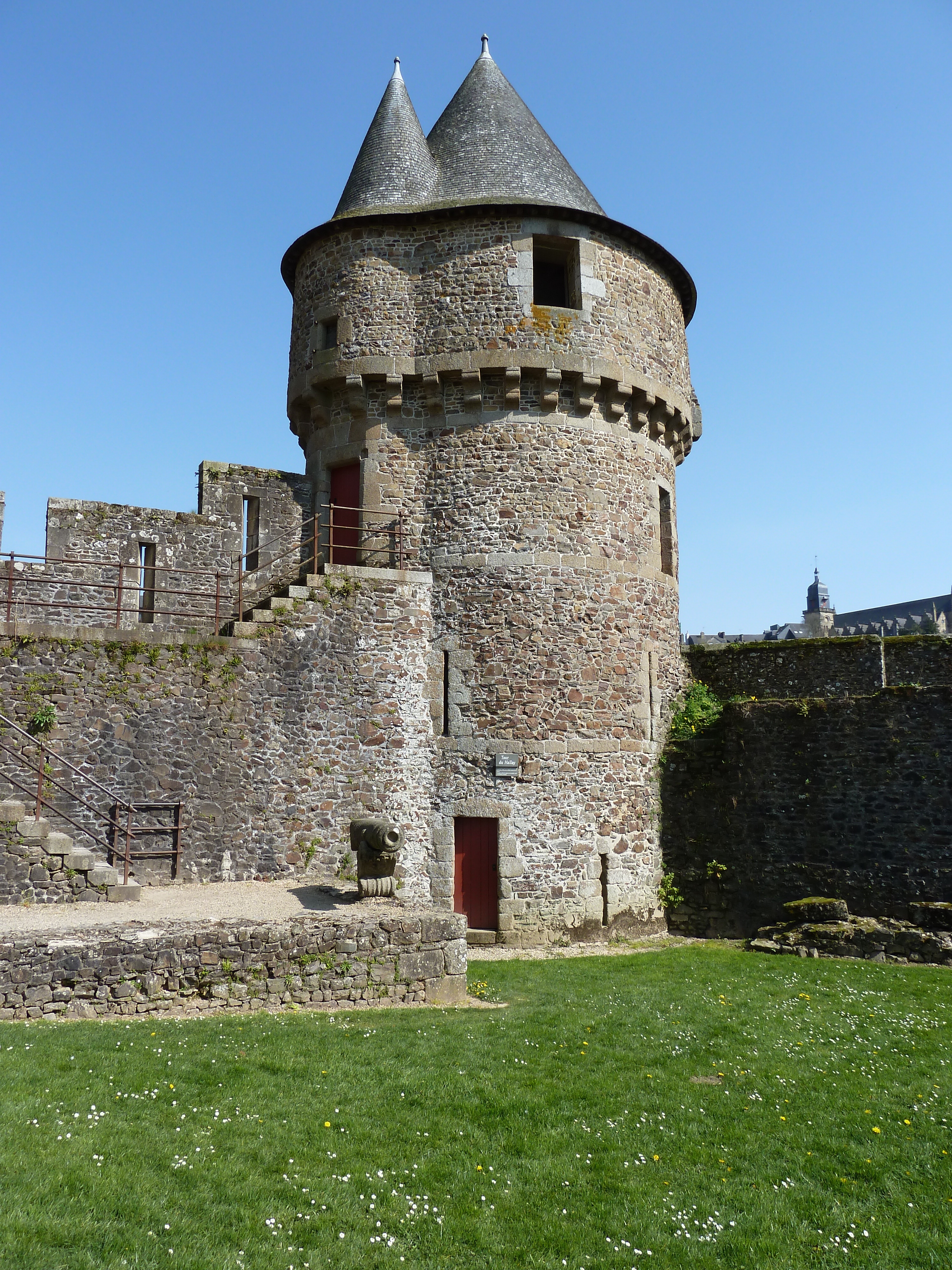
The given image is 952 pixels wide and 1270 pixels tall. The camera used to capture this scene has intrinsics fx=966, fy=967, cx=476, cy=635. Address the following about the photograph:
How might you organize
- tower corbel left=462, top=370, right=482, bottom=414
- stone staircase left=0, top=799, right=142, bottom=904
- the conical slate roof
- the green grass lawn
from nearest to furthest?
the green grass lawn, stone staircase left=0, top=799, right=142, bottom=904, tower corbel left=462, top=370, right=482, bottom=414, the conical slate roof

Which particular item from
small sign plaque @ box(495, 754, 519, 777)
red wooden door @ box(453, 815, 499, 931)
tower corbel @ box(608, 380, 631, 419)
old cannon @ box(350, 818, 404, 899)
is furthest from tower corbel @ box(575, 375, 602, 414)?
old cannon @ box(350, 818, 404, 899)

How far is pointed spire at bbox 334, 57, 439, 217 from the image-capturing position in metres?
16.1

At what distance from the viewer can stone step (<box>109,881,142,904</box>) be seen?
10938mm

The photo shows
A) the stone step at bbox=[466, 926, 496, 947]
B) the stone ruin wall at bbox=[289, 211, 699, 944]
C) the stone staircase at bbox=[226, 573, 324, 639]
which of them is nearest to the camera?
the stone staircase at bbox=[226, 573, 324, 639]

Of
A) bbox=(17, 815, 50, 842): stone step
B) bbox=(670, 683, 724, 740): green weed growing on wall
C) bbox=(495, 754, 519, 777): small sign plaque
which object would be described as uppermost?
bbox=(670, 683, 724, 740): green weed growing on wall

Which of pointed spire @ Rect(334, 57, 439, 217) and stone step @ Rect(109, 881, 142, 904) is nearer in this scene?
stone step @ Rect(109, 881, 142, 904)

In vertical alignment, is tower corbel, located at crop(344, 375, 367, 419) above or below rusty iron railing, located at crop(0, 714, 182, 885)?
above

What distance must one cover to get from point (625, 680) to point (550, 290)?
7.07 meters

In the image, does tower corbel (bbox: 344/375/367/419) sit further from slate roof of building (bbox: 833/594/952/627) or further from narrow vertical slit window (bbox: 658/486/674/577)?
slate roof of building (bbox: 833/594/952/627)

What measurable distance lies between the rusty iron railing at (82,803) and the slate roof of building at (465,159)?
9789 mm

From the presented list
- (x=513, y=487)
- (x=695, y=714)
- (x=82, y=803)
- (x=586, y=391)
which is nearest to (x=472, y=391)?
(x=513, y=487)

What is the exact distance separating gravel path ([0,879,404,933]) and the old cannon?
0.16m

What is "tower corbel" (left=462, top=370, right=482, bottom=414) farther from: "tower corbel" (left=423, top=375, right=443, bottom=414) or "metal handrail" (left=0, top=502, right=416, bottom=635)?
"metal handrail" (left=0, top=502, right=416, bottom=635)

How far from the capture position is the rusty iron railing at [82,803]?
38.2 ft
